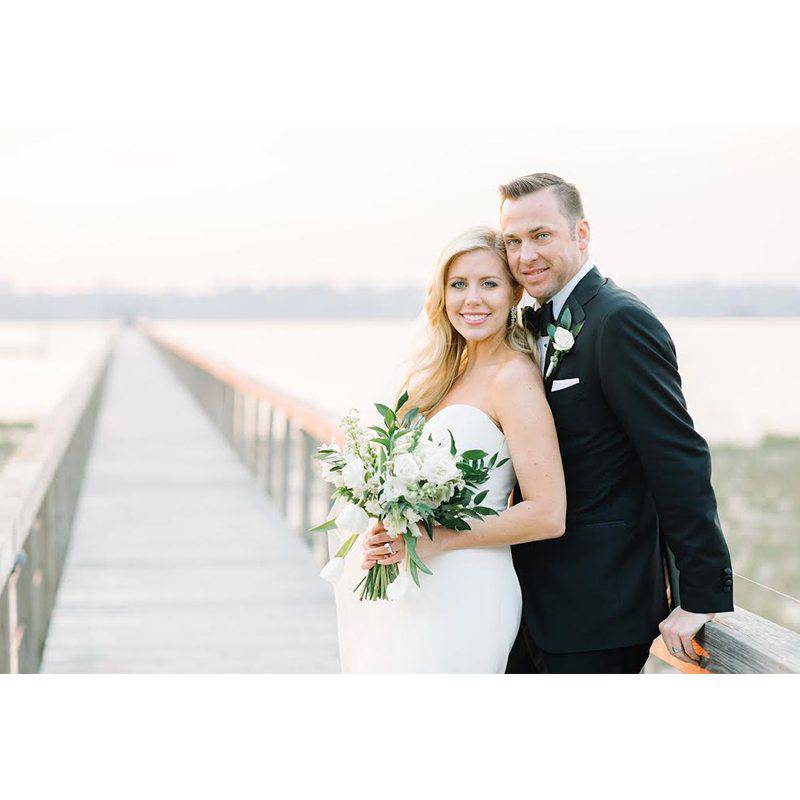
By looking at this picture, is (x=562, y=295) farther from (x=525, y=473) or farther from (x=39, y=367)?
(x=39, y=367)

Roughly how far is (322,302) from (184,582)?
65.7 ft

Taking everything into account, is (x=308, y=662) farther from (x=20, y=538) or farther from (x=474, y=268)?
(x=474, y=268)

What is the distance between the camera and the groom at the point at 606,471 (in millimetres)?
2293

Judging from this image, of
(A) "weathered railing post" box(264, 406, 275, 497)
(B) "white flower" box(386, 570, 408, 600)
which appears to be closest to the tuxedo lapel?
(B) "white flower" box(386, 570, 408, 600)

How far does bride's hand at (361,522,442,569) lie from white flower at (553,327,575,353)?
52 centimetres

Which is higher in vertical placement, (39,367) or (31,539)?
(39,367)

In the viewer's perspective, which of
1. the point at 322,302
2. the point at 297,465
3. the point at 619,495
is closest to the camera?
the point at 619,495

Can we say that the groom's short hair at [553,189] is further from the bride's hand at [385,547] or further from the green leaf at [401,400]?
the bride's hand at [385,547]

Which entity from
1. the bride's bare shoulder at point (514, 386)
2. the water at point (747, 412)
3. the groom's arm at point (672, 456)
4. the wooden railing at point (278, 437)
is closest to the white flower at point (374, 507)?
the bride's bare shoulder at point (514, 386)

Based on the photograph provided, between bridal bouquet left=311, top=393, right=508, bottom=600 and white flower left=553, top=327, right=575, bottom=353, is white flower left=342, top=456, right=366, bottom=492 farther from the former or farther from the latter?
white flower left=553, top=327, right=575, bottom=353

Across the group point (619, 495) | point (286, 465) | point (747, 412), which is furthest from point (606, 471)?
point (747, 412)

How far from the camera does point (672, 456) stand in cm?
229

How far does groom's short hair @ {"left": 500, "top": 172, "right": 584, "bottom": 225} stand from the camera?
8.33ft
